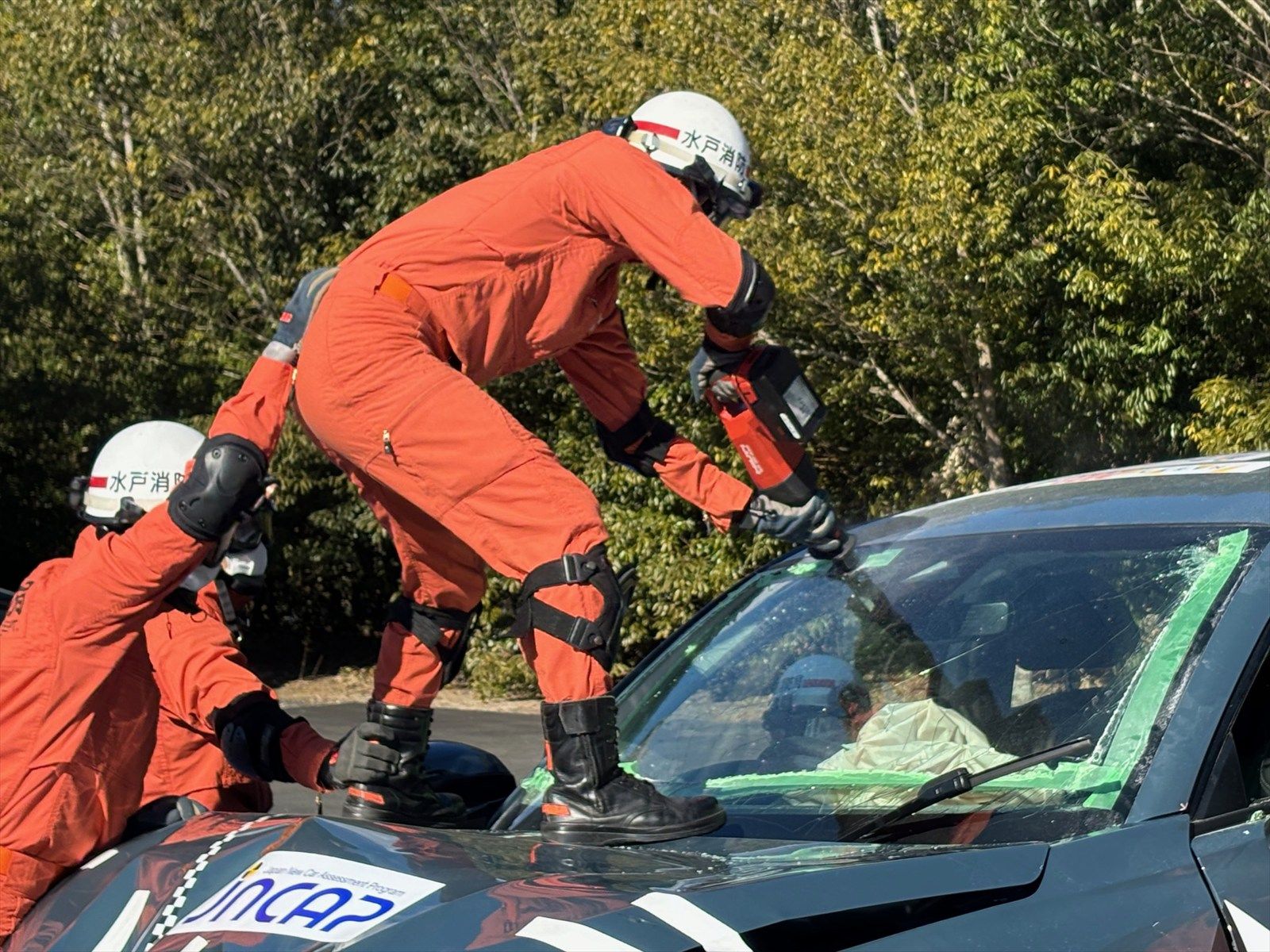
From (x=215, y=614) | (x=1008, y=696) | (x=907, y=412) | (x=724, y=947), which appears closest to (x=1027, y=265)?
(x=907, y=412)

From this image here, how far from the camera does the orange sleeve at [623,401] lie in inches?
152

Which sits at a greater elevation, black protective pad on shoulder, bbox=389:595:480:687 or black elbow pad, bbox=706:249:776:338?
black elbow pad, bbox=706:249:776:338

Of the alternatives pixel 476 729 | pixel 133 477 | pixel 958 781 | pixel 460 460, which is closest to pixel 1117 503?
pixel 958 781

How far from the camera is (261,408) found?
3291 mm

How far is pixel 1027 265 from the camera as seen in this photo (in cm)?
1127

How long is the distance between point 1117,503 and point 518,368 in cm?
130

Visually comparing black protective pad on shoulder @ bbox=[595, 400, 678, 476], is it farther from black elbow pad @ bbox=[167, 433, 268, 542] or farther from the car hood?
the car hood

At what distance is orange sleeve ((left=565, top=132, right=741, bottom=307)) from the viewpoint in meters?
3.00

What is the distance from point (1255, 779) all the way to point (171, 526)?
1934 millimetres

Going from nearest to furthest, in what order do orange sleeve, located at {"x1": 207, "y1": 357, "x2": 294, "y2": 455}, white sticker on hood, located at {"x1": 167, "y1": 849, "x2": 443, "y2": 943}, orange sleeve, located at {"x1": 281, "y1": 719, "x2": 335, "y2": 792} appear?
white sticker on hood, located at {"x1": 167, "y1": 849, "x2": 443, "y2": 943} → orange sleeve, located at {"x1": 207, "y1": 357, "x2": 294, "y2": 455} → orange sleeve, located at {"x1": 281, "y1": 719, "x2": 335, "y2": 792}

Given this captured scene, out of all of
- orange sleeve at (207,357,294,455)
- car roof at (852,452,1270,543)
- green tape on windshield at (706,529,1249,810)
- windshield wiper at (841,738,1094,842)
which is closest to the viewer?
green tape on windshield at (706,529,1249,810)

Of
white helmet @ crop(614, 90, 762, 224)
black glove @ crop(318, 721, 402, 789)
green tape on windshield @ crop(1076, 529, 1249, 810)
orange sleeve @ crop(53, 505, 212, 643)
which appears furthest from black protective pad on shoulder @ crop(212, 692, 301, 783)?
green tape on windshield @ crop(1076, 529, 1249, 810)

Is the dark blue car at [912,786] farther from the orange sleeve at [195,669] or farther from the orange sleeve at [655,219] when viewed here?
the orange sleeve at [195,669]

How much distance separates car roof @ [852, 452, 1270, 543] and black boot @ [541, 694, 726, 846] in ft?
2.74
